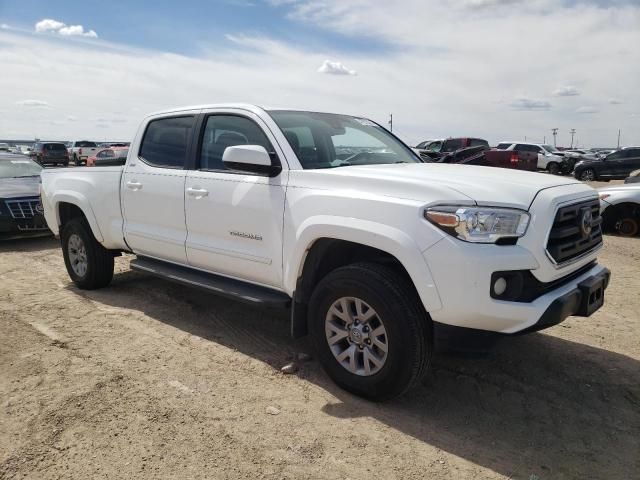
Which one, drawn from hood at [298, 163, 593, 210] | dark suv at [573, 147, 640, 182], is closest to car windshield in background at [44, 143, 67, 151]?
dark suv at [573, 147, 640, 182]

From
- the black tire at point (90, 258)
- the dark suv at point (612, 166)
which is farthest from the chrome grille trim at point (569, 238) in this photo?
the dark suv at point (612, 166)

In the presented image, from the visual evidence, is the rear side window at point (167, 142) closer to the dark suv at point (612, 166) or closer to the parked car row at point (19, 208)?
the parked car row at point (19, 208)

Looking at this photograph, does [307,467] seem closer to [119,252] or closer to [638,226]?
[119,252]

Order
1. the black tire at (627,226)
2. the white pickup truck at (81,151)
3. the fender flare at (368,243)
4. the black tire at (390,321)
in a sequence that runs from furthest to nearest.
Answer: the white pickup truck at (81,151)
the black tire at (627,226)
the black tire at (390,321)
the fender flare at (368,243)

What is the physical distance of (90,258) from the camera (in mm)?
5723

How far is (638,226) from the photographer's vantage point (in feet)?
30.3

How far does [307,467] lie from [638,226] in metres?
8.71

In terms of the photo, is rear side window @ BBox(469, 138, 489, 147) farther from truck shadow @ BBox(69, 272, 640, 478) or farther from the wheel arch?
the wheel arch

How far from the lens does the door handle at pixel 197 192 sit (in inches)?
165

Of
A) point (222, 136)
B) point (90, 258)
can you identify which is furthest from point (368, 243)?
point (90, 258)

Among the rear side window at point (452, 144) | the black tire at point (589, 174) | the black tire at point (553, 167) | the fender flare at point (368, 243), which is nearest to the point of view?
the fender flare at point (368, 243)

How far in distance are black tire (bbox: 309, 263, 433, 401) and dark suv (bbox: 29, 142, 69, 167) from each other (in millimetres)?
33391

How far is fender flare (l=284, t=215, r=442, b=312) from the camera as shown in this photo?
291 cm

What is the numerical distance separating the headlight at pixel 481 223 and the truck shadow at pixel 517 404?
66 cm
